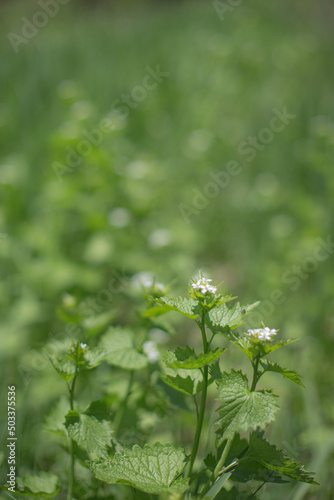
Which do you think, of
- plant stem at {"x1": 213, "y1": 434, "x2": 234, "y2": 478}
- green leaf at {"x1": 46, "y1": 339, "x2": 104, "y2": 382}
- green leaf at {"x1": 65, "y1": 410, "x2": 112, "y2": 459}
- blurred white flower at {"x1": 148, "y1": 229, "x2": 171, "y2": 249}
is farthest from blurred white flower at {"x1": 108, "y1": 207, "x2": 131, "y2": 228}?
plant stem at {"x1": 213, "y1": 434, "x2": 234, "y2": 478}

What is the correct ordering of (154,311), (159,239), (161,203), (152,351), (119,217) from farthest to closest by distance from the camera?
(161,203), (119,217), (159,239), (152,351), (154,311)

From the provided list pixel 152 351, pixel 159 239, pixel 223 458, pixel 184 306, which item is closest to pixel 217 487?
pixel 223 458

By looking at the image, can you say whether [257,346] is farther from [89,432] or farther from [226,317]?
[89,432]

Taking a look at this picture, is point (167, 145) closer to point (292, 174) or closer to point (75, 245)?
point (292, 174)

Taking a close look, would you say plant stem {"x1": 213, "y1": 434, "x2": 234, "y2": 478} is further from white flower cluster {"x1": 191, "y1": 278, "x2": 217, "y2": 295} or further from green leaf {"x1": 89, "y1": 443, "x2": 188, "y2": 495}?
white flower cluster {"x1": 191, "y1": 278, "x2": 217, "y2": 295}

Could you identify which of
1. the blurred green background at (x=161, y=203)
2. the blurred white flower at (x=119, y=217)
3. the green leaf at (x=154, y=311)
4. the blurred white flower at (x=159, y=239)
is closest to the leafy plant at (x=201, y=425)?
the green leaf at (x=154, y=311)

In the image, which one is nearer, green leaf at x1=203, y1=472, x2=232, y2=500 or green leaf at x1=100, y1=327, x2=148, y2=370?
green leaf at x1=203, y1=472, x2=232, y2=500
